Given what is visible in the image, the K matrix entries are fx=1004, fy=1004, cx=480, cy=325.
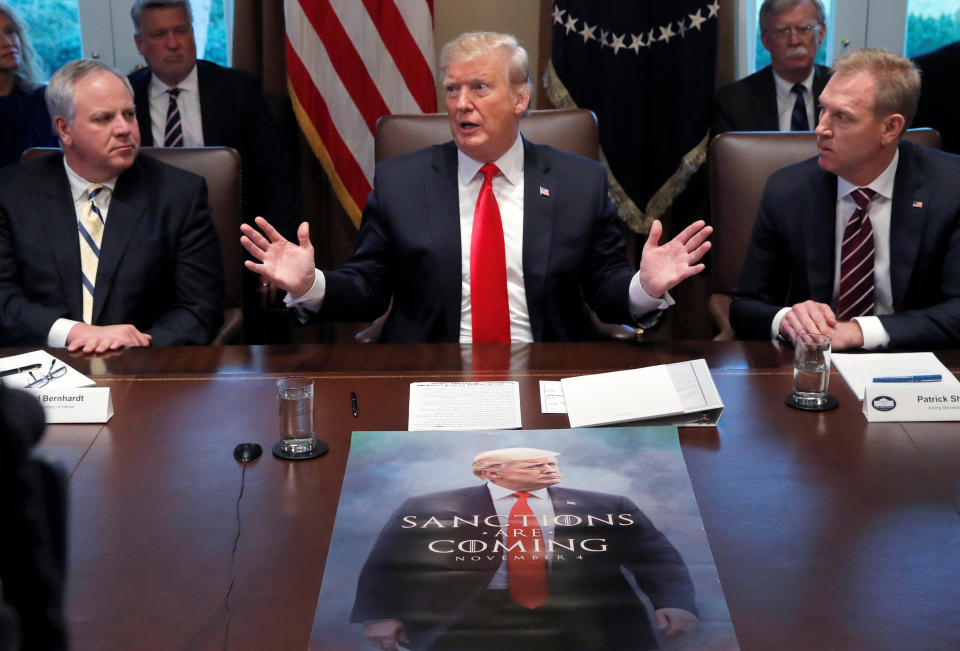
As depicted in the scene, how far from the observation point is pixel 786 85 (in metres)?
3.77

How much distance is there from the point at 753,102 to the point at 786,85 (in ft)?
0.47

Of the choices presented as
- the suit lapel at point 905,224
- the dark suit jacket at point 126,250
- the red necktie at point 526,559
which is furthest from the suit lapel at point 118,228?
the suit lapel at point 905,224

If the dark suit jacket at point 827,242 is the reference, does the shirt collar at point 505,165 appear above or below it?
above

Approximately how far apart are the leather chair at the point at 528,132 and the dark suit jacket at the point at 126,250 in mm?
500

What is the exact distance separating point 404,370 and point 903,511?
92 cm

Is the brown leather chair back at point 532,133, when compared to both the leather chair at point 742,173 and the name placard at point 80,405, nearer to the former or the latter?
the leather chair at point 742,173

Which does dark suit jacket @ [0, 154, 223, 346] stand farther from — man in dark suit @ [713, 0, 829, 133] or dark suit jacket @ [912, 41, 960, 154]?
dark suit jacket @ [912, 41, 960, 154]

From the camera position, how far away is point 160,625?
3.45 ft

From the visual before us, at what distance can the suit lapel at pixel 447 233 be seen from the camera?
2559mm

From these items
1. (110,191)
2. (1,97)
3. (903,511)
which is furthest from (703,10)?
(903,511)

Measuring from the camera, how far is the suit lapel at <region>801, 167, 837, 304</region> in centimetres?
255

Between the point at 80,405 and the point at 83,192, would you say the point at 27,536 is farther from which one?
the point at 83,192

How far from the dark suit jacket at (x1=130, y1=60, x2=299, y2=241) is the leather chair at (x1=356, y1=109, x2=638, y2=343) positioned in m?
1.10

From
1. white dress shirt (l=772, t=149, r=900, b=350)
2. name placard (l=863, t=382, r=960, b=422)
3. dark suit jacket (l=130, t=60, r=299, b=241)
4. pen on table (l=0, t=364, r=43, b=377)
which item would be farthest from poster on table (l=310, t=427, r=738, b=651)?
dark suit jacket (l=130, t=60, r=299, b=241)
